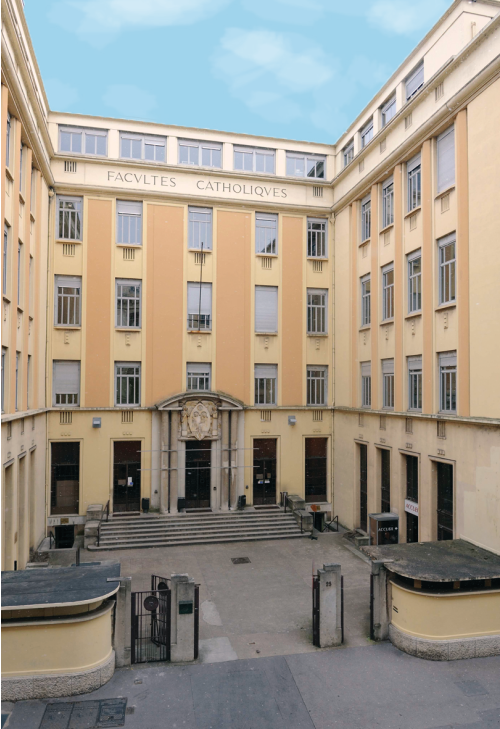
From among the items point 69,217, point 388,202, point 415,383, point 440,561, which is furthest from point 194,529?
point 388,202

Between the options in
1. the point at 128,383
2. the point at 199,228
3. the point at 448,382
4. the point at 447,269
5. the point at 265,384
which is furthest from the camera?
the point at 265,384

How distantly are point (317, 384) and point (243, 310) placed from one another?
18.2 feet

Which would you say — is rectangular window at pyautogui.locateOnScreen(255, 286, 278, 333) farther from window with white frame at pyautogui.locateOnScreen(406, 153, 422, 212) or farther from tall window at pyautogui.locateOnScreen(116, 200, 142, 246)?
window with white frame at pyautogui.locateOnScreen(406, 153, 422, 212)

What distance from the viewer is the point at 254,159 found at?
2739 centimetres

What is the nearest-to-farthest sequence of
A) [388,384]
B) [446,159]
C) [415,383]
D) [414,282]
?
[446,159]
[415,383]
[414,282]
[388,384]

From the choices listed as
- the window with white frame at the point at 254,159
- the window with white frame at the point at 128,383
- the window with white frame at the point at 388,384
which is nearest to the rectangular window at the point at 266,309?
the window with white frame at the point at 254,159

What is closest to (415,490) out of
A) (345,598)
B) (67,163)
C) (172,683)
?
(345,598)

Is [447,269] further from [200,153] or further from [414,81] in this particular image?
[200,153]

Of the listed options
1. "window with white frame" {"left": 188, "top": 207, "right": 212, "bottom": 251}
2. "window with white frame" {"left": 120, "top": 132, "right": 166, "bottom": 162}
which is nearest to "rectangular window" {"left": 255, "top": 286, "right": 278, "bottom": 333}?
"window with white frame" {"left": 188, "top": 207, "right": 212, "bottom": 251}

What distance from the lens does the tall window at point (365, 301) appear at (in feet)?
80.4

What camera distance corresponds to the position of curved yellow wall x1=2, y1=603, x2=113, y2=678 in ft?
36.1

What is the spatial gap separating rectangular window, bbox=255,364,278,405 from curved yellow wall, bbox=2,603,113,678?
54.4 ft

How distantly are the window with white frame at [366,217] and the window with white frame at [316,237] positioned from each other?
10.2ft

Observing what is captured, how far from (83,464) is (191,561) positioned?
758 centimetres
